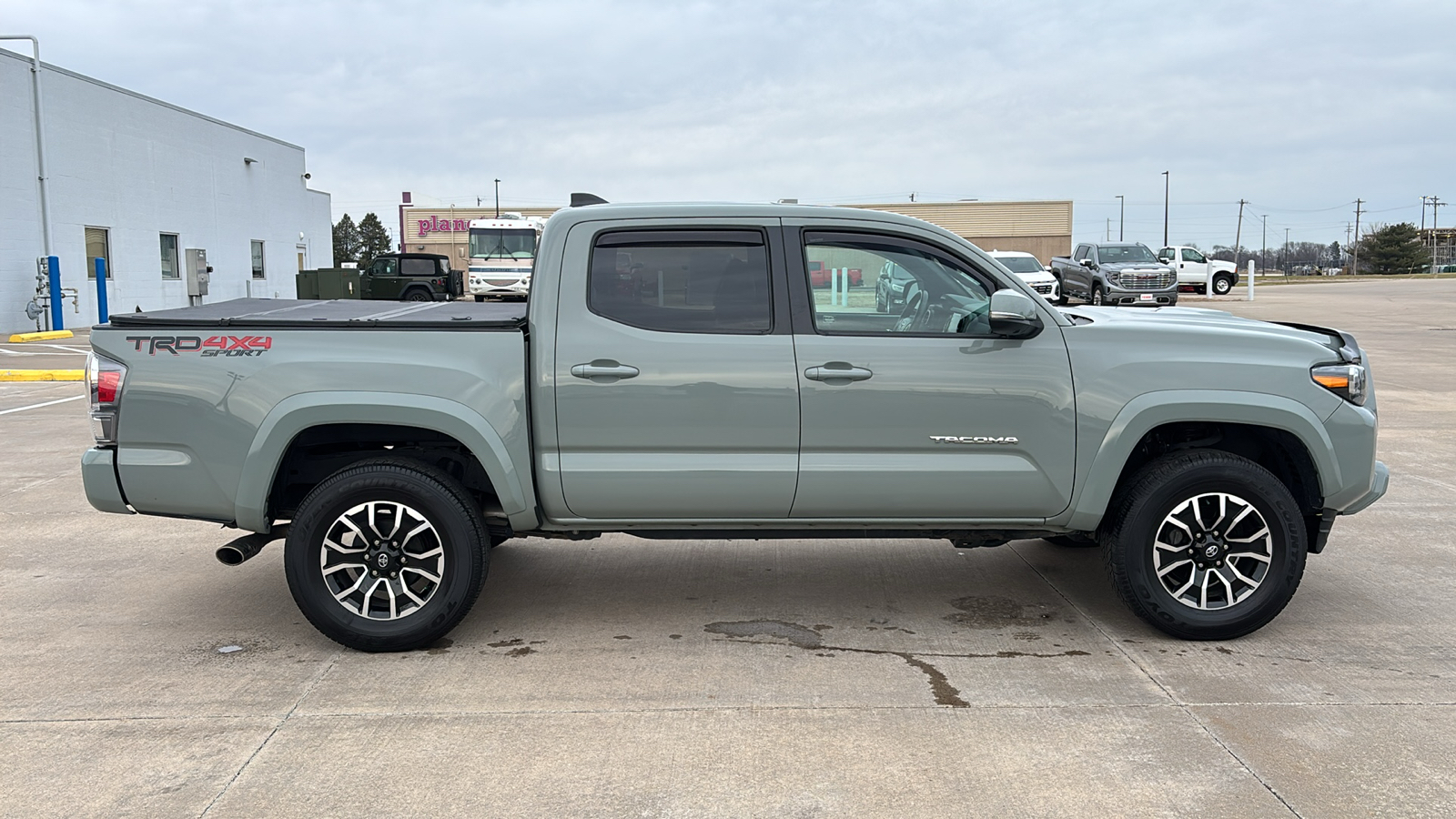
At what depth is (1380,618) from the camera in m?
5.24

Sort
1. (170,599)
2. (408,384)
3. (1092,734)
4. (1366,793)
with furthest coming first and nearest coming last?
(170,599), (408,384), (1092,734), (1366,793)

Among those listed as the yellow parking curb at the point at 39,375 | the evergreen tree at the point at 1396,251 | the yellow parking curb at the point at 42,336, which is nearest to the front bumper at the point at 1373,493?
the yellow parking curb at the point at 39,375

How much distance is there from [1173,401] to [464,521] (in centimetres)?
308

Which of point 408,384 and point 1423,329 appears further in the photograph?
point 1423,329

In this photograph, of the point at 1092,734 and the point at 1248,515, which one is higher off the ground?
the point at 1248,515

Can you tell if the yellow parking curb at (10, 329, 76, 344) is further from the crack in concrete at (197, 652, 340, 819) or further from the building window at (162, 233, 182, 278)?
the crack in concrete at (197, 652, 340, 819)

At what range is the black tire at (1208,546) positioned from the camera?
15.9 ft

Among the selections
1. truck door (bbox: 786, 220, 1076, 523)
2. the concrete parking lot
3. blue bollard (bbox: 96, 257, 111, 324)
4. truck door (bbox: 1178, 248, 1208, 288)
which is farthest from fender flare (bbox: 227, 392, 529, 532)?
truck door (bbox: 1178, 248, 1208, 288)

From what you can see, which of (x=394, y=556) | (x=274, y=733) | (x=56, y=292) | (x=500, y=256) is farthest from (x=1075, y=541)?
(x=500, y=256)

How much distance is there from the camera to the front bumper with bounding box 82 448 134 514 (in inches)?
188

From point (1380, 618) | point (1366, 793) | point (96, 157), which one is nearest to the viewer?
point (1366, 793)

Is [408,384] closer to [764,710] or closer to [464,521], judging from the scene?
[464,521]

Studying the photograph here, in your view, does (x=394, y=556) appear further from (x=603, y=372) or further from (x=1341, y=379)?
(x=1341, y=379)

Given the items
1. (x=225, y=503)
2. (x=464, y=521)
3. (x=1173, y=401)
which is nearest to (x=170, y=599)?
(x=225, y=503)
